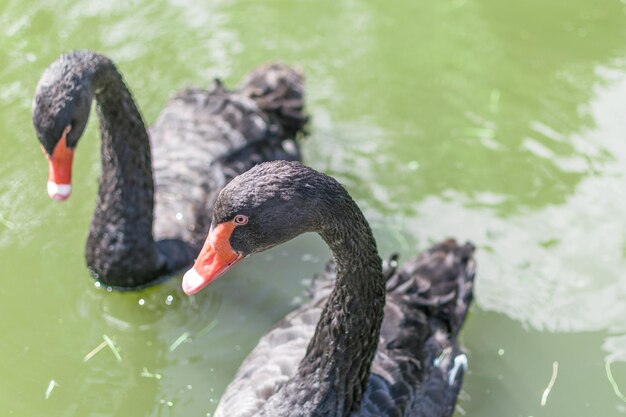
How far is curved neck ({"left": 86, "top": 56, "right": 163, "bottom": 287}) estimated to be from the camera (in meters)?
4.69

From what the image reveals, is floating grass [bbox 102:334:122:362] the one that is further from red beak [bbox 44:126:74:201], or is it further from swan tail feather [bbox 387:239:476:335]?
swan tail feather [bbox 387:239:476:335]

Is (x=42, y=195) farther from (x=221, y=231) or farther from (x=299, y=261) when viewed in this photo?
(x=221, y=231)

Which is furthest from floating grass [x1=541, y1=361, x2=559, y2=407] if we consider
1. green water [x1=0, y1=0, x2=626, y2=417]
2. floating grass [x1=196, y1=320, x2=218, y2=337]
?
floating grass [x1=196, y1=320, x2=218, y2=337]

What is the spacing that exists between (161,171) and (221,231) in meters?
2.25

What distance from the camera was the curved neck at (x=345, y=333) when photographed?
11.2 ft

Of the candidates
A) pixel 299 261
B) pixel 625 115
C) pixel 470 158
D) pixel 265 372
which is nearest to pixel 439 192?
pixel 470 158

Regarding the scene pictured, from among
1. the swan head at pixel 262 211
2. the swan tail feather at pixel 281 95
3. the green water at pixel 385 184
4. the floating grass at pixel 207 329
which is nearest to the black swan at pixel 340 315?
the swan head at pixel 262 211

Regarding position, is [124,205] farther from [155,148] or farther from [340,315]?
[340,315]

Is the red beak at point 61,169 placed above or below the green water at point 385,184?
above

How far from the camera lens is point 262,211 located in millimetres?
3188

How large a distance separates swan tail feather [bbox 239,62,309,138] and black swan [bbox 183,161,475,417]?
4.89 ft

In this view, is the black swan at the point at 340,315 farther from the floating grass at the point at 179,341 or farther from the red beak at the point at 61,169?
the red beak at the point at 61,169

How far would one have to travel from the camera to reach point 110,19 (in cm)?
724

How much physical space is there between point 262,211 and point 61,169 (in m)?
1.55
